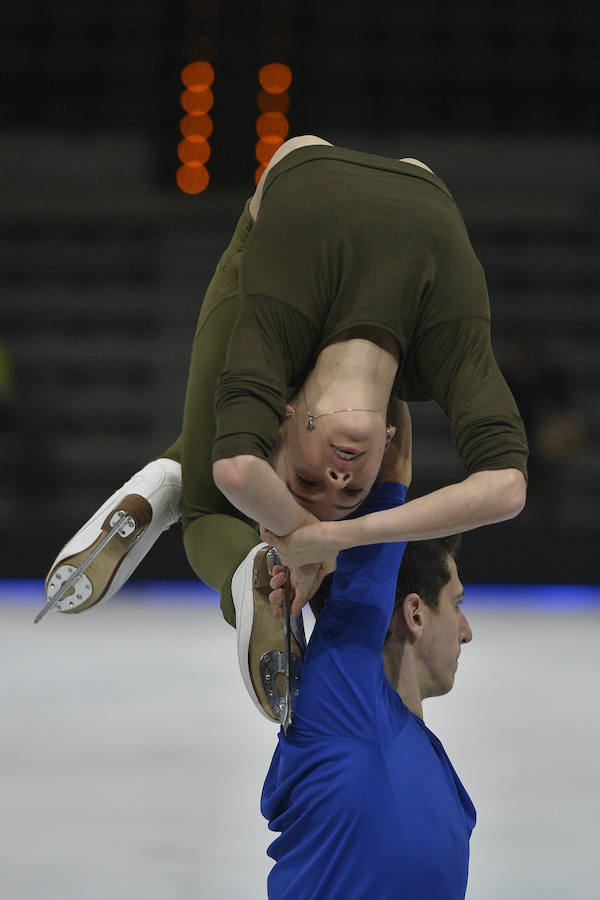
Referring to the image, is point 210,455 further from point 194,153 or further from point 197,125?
point 197,125

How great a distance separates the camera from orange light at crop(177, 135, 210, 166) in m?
6.76

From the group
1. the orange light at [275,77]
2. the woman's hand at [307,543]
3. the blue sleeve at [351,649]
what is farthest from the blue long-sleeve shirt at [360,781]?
the orange light at [275,77]

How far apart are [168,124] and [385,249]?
532 cm

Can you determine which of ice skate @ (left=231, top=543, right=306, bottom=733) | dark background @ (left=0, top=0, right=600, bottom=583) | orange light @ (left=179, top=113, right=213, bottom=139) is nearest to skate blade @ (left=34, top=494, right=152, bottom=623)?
ice skate @ (left=231, top=543, right=306, bottom=733)

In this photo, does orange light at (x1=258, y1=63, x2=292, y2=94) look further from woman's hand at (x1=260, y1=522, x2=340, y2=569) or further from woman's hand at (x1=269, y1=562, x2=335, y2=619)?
woman's hand at (x1=260, y1=522, x2=340, y2=569)

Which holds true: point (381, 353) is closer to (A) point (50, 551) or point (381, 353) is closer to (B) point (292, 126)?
(A) point (50, 551)

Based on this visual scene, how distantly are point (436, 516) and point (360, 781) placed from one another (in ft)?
1.38

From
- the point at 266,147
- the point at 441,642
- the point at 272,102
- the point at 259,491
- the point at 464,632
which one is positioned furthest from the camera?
the point at 272,102

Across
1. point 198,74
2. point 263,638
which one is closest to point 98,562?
point 263,638

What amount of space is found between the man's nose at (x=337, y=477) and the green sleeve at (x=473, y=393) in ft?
0.61

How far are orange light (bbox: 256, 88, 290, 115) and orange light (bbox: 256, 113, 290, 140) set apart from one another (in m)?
0.07

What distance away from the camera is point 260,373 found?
5.79ft

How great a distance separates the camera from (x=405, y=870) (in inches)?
67.8

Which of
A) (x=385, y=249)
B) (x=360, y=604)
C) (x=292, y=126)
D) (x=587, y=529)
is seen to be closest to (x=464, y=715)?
(x=360, y=604)
